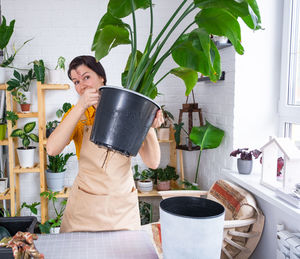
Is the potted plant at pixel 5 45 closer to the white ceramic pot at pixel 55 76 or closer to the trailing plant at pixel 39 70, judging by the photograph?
the trailing plant at pixel 39 70

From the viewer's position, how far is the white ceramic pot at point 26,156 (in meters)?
3.36

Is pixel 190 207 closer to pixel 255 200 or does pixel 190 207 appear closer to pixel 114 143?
pixel 114 143

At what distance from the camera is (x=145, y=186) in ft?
11.4

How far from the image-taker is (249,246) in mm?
2184

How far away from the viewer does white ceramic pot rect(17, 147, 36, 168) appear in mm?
3357

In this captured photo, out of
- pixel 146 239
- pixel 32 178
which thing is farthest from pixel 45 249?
pixel 32 178

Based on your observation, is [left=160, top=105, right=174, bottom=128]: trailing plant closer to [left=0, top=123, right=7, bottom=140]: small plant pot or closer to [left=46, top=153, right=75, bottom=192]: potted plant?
[left=46, top=153, right=75, bottom=192]: potted plant

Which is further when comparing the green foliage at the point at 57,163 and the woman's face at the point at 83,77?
the green foliage at the point at 57,163

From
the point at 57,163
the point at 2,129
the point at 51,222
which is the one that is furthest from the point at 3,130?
the point at 51,222

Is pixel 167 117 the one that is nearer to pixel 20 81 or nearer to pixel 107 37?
pixel 20 81

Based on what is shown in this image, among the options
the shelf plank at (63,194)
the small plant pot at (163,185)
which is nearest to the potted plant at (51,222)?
the shelf plank at (63,194)

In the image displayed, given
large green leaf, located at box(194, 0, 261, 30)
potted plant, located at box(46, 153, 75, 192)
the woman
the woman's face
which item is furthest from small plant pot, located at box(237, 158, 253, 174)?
potted plant, located at box(46, 153, 75, 192)

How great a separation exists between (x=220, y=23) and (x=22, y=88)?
301 centimetres

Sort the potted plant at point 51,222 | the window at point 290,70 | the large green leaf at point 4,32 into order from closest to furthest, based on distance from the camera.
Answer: the window at point 290,70
the large green leaf at point 4,32
the potted plant at point 51,222
